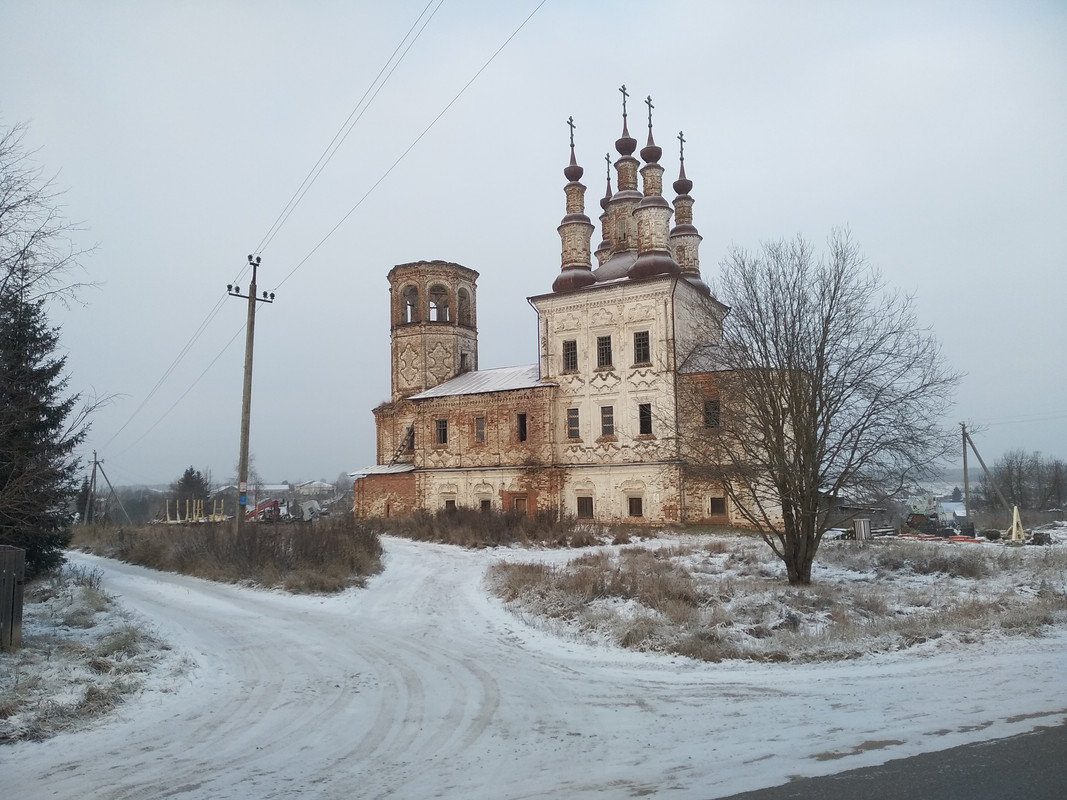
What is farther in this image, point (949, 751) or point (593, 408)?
point (593, 408)

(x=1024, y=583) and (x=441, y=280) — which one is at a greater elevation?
(x=441, y=280)

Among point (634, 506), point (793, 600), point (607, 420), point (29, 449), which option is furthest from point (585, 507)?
point (29, 449)

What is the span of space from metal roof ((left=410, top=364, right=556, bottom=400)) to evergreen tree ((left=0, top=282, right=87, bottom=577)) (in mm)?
22628

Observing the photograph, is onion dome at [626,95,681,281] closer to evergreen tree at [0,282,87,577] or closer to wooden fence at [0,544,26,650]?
evergreen tree at [0,282,87,577]

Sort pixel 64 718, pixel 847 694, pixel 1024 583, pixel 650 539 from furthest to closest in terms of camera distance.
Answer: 1. pixel 650 539
2. pixel 1024 583
3. pixel 847 694
4. pixel 64 718

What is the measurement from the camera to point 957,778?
5.16 meters

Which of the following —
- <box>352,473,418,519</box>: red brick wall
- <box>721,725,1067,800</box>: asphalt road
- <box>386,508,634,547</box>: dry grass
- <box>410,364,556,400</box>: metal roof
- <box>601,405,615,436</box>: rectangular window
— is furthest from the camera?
<box>352,473,418,519</box>: red brick wall

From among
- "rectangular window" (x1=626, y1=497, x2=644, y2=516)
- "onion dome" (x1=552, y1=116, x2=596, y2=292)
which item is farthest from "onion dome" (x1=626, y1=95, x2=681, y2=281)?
"rectangular window" (x1=626, y1=497, x2=644, y2=516)

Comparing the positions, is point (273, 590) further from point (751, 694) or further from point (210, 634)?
point (751, 694)

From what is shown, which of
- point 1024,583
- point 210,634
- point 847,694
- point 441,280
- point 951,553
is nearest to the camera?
point 847,694

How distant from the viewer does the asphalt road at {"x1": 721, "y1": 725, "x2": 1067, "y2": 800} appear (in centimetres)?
491

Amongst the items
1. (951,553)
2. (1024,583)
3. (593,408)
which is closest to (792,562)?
(1024,583)

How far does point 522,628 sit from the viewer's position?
462 inches

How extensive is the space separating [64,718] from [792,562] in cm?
1300
